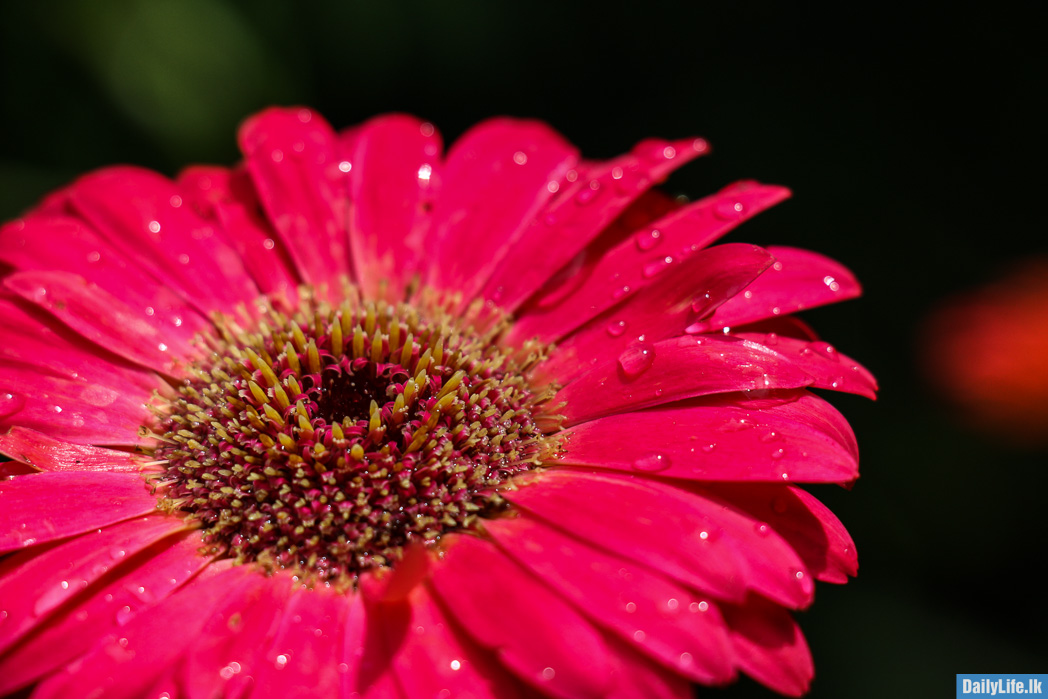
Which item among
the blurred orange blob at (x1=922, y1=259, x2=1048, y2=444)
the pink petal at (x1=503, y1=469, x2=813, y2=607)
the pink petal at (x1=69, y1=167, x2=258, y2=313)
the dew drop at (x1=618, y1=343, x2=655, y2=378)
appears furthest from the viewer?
the blurred orange blob at (x1=922, y1=259, x2=1048, y2=444)

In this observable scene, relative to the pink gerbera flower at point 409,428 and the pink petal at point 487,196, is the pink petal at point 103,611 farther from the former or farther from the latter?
the pink petal at point 487,196

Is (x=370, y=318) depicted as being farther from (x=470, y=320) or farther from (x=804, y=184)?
(x=804, y=184)

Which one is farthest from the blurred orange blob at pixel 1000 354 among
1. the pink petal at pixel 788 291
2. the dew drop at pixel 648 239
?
the dew drop at pixel 648 239

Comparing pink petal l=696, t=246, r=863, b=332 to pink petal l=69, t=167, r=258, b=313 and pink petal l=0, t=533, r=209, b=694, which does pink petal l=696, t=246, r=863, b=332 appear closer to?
pink petal l=0, t=533, r=209, b=694

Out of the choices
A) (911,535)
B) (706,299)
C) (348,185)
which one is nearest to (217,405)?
(348,185)

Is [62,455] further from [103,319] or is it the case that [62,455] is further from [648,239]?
[648,239]

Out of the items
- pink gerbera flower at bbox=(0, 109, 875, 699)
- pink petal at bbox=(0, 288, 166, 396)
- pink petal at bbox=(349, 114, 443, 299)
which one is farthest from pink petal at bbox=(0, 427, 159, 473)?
pink petal at bbox=(349, 114, 443, 299)
